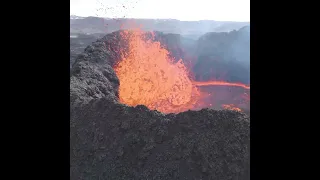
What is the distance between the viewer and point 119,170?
28.4 ft

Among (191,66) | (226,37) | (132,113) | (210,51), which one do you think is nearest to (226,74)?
(191,66)

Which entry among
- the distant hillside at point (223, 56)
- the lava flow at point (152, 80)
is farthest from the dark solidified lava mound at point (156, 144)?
the distant hillside at point (223, 56)

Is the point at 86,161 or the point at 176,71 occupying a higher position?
the point at 176,71

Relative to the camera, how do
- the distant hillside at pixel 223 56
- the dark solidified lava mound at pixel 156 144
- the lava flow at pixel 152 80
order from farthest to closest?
1. the distant hillside at pixel 223 56
2. the lava flow at pixel 152 80
3. the dark solidified lava mound at pixel 156 144

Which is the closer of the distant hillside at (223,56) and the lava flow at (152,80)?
the lava flow at (152,80)

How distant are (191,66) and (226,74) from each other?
2.03m

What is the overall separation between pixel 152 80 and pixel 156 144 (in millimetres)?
5806

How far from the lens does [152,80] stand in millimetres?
14453

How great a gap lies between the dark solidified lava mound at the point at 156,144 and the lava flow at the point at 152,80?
354 centimetres

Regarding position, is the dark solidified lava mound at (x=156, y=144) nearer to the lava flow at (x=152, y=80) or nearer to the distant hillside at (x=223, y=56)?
the lava flow at (x=152, y=80)

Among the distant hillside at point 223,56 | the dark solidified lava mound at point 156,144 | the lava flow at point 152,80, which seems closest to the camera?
the dark solidified lava mound at point 156,144

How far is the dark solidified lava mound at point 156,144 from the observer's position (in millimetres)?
8477

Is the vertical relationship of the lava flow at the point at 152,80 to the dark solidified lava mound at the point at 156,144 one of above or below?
above

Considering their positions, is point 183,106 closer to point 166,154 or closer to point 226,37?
point 166,154
